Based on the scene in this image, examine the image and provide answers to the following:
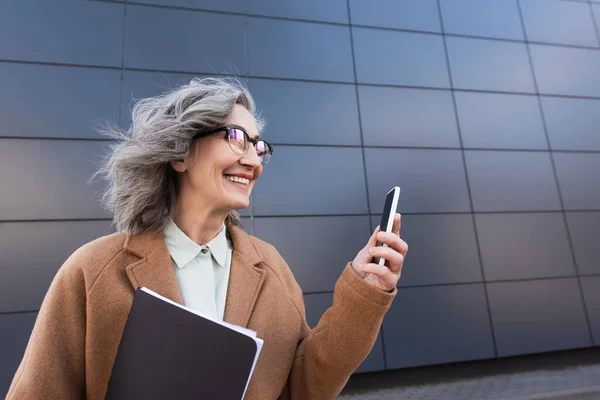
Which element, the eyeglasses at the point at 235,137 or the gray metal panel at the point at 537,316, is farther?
the gray metal panel at the point at 537,316

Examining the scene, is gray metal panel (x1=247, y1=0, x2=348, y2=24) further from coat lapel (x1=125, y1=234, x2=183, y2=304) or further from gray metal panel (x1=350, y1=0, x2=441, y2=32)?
coat lapel (x1=125, y1=234, x2=183, y2=304)

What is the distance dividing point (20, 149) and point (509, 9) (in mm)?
7914

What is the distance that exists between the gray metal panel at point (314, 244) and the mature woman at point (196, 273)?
290 centimetres

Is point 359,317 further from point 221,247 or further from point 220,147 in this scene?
point 220,147

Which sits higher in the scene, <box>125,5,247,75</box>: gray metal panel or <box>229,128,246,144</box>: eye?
<box>125,5,247,75</box>: gray metal panel

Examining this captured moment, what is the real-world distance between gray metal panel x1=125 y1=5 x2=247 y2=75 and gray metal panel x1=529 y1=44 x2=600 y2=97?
5190 mm

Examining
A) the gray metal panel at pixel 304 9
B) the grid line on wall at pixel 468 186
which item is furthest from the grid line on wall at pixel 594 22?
the gray metal panel at pixel 304 9

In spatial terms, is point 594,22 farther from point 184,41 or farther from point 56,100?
point 56,100

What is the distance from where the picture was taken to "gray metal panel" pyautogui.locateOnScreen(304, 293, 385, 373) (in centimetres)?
415

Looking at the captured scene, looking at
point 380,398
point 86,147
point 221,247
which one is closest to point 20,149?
point 86,147

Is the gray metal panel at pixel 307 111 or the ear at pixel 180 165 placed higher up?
the gray metal panel at pixel 307 111

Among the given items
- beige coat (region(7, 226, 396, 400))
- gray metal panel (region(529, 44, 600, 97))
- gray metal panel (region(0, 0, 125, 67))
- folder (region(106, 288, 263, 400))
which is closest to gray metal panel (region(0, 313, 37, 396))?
gray metal panel (region(0, 0, 125, 67))

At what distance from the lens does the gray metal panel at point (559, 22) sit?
19.5 ft

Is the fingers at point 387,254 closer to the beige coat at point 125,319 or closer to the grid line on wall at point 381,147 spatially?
the beige coat at point 125,319
